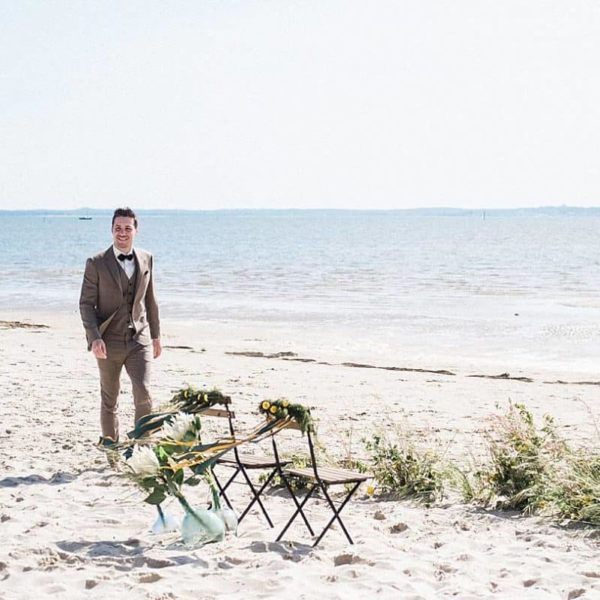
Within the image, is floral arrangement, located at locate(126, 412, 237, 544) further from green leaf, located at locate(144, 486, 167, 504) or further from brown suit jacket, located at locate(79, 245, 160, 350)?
brown suit jacket, located at locate(79, 245, 160, 350)

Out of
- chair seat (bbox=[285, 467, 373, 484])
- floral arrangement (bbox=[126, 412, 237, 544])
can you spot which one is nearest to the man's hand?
floral arrangement (bbox=[126, 412, 237, 544])

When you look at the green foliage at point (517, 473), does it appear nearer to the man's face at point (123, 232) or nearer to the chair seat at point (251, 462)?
the chair seat at point (251, 462)

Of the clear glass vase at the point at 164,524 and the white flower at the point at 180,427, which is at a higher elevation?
the white flower at the point at 180,427

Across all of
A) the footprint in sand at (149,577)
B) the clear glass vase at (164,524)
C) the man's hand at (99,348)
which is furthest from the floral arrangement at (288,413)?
the man's hand at (99,348)

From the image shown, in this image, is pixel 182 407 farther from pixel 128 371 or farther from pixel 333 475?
pixel 128 371

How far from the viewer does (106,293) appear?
24.9 ft

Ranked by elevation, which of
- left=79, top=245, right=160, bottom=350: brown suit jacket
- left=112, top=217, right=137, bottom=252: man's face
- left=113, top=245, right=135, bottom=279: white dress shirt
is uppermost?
left=112, top=217, right=137, bottom=252: man's face

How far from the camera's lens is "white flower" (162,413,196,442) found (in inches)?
226

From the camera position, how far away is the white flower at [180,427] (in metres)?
5.73

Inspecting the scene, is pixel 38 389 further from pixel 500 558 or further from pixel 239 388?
pixel 500 558

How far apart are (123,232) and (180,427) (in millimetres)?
2213

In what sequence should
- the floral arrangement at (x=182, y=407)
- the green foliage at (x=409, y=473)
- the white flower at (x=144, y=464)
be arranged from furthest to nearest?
the green foliage at (x=409, y=473) < the floral arrangement at (x=182, y=407) < the white flower at (x=144, y=464)

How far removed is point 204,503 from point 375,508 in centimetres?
119

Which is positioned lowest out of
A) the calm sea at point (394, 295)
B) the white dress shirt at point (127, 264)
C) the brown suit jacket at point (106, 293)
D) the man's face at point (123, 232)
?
the calm sea at point (394, 295)
